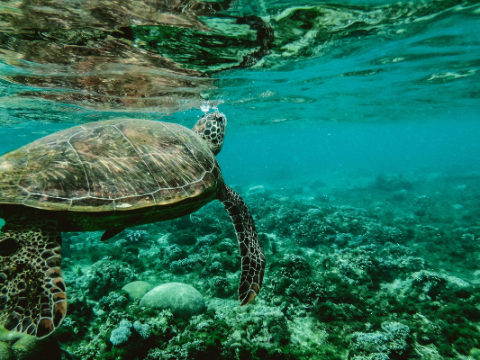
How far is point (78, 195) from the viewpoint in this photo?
3174mm

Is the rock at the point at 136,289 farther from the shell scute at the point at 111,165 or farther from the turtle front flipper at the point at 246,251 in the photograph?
the shell scute at the point at 111,165

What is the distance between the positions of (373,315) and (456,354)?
1405 millimetres

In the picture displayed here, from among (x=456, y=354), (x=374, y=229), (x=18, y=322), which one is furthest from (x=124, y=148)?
(x=374, y=229)

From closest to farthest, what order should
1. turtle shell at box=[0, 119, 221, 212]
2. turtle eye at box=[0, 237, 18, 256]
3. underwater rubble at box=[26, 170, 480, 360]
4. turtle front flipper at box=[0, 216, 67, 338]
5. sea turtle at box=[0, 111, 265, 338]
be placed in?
turtle front flipper at box=[0, 216, 67, 338] < sea turtle at box=[0, 111, 265, 338] < turtle eye at box=[0, 237, 18, 256] < turtle shell at box=[0, 119, 221, 212] < underwater rubble at box=[26, 170, 480, 360]

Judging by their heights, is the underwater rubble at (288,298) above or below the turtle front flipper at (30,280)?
below

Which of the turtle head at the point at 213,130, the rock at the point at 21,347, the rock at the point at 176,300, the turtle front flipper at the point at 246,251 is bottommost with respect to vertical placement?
the rock at the point at 176,300

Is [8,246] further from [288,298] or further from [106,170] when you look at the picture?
[288,298]

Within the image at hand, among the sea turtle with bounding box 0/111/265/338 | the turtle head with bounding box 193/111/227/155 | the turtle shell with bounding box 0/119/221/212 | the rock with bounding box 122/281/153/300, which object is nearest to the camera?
the sea turtle with bounding box 0/111/265/338

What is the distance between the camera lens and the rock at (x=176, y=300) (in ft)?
18.1

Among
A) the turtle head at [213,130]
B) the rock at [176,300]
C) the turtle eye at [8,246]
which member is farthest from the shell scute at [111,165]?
the rock at [176,300]

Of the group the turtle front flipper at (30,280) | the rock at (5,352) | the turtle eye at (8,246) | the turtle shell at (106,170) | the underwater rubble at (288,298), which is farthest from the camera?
the underwater rubble at (288,298)

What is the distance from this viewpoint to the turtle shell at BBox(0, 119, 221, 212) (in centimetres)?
311

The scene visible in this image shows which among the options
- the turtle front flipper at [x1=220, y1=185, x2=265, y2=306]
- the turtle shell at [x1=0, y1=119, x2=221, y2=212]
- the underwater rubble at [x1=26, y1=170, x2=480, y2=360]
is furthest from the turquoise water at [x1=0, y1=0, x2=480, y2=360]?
the turtle shell at [x1=0, y1=119, x2=221, y2=212]

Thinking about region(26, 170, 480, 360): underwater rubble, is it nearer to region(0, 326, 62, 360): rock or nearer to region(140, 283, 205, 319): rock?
region(140, 283, 205, 319): rock
